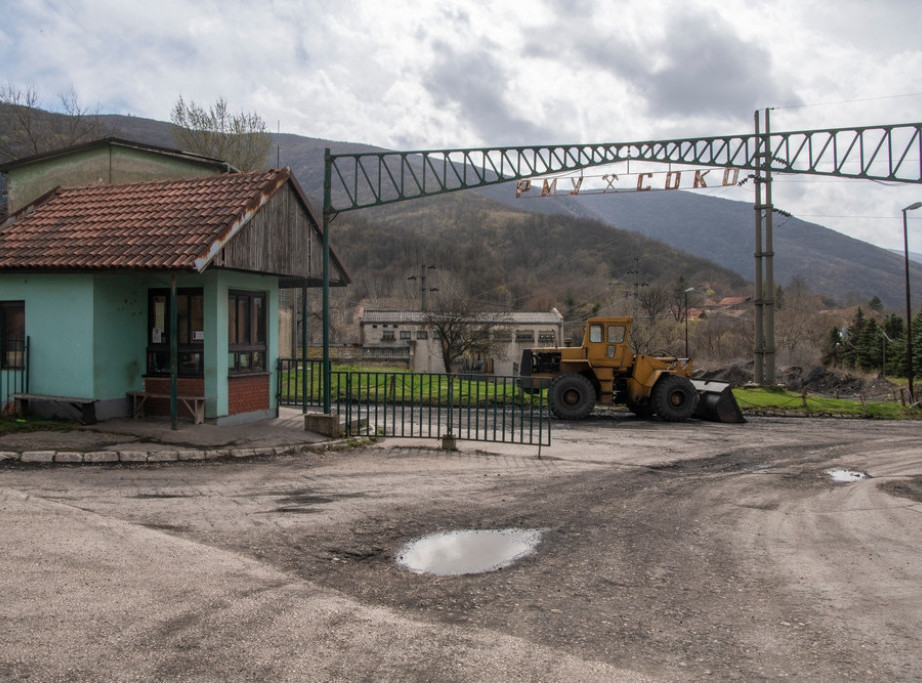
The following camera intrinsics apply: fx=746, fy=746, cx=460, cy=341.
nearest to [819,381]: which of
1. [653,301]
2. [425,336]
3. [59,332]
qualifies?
[425,336]

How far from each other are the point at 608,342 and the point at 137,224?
14.2 metres

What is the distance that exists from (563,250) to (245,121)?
3408 inches

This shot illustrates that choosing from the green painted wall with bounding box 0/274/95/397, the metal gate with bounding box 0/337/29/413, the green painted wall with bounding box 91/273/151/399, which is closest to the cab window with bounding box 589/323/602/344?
the green painted wall with bounding box 91/273/151/399

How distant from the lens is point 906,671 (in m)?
4.62

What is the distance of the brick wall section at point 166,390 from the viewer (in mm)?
13641

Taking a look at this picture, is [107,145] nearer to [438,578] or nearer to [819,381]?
[438,578]

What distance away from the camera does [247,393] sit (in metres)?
14.5

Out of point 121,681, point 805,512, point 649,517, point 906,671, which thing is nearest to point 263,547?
point 121,681

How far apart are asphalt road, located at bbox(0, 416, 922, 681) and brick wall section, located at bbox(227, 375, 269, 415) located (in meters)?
2.56

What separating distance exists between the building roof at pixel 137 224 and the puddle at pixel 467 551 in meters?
6.58

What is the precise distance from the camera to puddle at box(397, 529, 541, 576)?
266 inches

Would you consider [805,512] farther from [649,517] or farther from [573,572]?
[573,572]

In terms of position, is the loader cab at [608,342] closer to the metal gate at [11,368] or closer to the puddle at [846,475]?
the puddle at [846,475]

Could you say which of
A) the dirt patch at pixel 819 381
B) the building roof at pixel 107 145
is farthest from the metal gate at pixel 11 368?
the dirt patch at pixel 819 381
